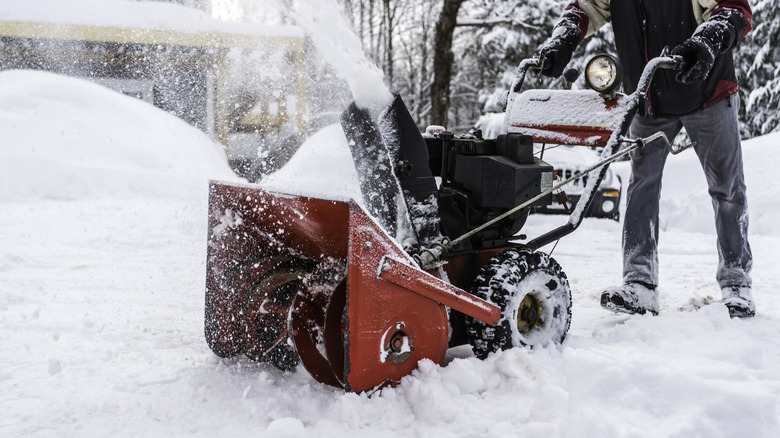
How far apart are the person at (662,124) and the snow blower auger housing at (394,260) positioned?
53 cm

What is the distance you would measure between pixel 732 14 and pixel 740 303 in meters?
1.37

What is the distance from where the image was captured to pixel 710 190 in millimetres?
3463

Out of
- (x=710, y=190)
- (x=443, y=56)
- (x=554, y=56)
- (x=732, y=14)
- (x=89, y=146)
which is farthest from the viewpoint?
(x=443, y=56)

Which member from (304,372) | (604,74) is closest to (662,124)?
(604,74)

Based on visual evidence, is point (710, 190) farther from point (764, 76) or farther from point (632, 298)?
point (764, 76)

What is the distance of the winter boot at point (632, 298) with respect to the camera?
3.29m

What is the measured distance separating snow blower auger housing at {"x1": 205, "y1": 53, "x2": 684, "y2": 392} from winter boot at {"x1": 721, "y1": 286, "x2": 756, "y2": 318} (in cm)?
104

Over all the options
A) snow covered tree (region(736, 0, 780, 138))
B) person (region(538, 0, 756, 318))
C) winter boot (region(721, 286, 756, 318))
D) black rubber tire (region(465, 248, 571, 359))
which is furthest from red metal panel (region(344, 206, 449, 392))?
snow covered tree (region(736, 0, 780, 138))

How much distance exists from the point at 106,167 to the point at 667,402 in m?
7.09

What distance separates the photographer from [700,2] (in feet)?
10.5

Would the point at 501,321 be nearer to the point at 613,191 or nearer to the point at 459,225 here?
the point at 459,225

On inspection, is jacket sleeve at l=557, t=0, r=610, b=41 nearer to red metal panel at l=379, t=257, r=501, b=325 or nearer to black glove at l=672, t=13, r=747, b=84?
black glove at l=672, t=13, r=747, b=84

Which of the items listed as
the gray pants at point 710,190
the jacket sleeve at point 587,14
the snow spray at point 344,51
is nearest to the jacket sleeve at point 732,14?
the gray pants at point 710,190

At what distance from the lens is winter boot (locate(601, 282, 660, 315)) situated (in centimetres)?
329
